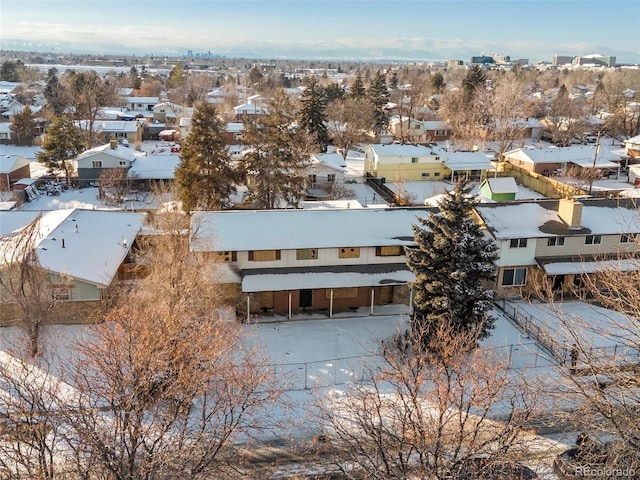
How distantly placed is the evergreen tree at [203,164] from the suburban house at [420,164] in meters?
21.6

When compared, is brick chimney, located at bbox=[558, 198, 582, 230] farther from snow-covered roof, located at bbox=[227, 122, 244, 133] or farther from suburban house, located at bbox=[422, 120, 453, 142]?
suburban house, located at bbox=[422, 120, 453, 142]

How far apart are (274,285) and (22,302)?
11.1 meters

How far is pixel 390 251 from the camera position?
30.0 metres

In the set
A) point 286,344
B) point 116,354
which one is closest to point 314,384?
point 286,344

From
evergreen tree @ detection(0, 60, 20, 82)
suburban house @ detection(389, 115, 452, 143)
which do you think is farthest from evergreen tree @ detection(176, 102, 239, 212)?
evergreen tree @ detection(0, 60, 20, 82)

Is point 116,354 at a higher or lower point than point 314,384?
higher

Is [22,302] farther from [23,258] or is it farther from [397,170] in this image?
[397,170]

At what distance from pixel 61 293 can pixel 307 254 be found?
483 inches

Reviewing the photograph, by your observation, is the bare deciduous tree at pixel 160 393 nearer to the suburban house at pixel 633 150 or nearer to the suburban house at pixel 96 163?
the suburban house at pixel 96 163

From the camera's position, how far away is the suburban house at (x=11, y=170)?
50.0 meters

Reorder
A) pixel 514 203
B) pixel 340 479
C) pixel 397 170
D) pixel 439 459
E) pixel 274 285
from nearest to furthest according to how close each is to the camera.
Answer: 1. pixel 439 459
2. pixel 340 479
3. pixel 274 285
4. pixel 514 203
5. pixel 397 170

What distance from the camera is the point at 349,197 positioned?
1997 inches

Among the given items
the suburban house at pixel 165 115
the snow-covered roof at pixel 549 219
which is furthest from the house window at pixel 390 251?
the suburban house at pixel 165 115

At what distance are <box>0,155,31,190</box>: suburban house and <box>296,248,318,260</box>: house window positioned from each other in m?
33.5
